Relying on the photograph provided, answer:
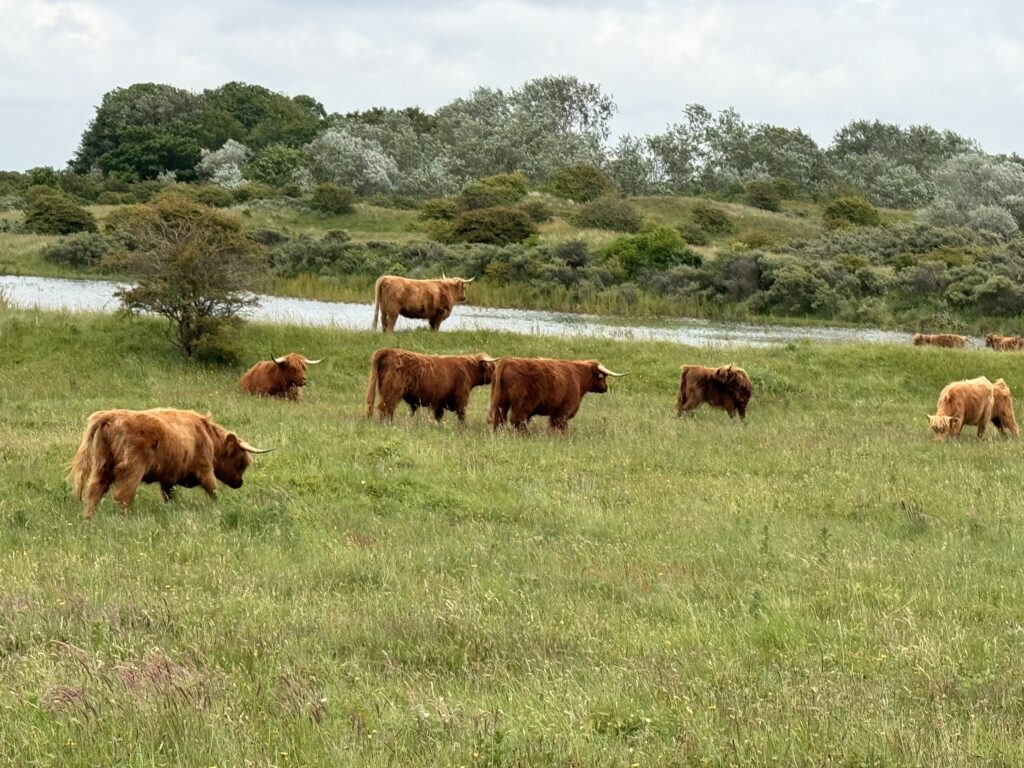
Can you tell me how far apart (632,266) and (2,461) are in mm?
41527

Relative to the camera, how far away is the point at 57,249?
51375mm

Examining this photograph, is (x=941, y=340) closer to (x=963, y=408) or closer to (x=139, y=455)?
(x=963, y=408)

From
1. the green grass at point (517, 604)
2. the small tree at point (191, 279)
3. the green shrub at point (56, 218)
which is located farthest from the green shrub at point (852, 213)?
the green grass at point (517, 604)

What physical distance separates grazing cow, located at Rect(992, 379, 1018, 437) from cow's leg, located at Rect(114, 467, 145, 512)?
50.2ft

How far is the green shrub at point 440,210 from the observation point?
67.2m

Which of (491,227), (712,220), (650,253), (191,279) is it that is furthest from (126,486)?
(712,220)

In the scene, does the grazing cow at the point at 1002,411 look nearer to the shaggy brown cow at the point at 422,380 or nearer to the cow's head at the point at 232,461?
the shaggy brown cow at the point at 422,380

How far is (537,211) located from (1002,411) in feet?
166

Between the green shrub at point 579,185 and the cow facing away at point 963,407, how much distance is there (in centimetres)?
6022

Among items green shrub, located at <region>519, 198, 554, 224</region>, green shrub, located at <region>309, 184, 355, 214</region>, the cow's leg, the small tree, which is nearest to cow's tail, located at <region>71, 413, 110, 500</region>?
the cow's leg

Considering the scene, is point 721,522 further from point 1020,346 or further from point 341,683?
point 1020,346

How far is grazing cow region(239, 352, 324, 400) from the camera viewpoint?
21.5m

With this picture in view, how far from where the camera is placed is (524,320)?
3969cm

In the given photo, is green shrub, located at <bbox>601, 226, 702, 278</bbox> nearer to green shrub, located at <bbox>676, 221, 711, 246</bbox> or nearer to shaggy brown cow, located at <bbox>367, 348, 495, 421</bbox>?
green shrub, located at <bbox>676, 221, 711, 246</bbox>
